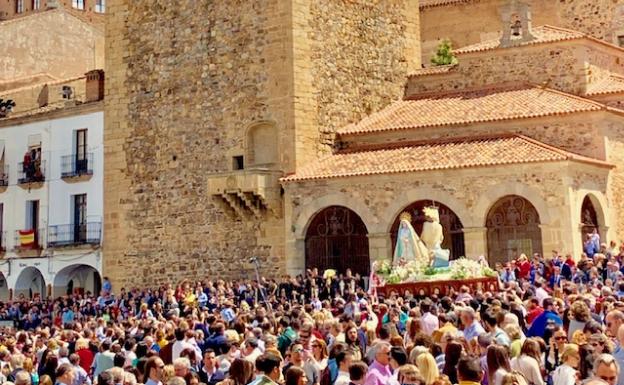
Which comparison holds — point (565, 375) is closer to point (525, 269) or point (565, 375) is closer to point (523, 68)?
point (525, 269)

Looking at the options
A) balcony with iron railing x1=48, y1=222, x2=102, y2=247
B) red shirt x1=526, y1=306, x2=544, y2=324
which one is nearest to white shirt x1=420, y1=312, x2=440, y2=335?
red shirt x1=526, y1=306, x2=544, y2=324

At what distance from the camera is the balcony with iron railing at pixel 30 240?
30875mm

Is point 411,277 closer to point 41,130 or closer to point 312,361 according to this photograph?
point 312,361

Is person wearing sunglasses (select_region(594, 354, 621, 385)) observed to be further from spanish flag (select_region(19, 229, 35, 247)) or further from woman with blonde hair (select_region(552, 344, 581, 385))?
spanish flag (select_region(19, 229, 35, 247))

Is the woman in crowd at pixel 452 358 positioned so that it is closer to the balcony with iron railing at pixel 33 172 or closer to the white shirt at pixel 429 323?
the white shirt at pixel 429 323

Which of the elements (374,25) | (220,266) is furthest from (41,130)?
(374,25)

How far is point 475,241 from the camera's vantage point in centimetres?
2138

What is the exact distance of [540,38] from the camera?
25.1 m

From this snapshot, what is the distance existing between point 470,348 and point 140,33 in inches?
816

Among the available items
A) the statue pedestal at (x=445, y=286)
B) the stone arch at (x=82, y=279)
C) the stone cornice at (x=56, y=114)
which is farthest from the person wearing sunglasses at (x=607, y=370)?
the stone arch at (x=82, y=279)

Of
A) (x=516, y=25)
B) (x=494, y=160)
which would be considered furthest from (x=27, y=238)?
(x=516, y=25)

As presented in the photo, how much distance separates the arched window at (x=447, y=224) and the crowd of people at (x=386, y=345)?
10.4 feet

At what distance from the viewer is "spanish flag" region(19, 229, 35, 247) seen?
102ft

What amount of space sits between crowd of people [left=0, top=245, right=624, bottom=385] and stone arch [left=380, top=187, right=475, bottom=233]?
285 cm
